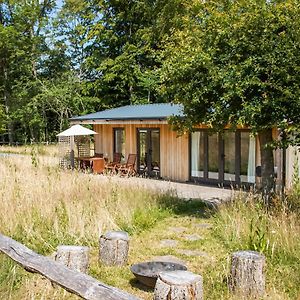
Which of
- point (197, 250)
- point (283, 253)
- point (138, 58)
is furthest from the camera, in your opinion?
point (138, 58)

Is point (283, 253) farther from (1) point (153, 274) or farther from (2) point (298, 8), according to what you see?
(2) point (298, 8)

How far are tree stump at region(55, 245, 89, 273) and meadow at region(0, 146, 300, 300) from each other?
1.16 ft

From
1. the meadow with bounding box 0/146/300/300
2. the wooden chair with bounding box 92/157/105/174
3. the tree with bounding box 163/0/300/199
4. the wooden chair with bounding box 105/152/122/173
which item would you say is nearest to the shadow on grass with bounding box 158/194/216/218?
the meadow with bounding box 0/146/300/300

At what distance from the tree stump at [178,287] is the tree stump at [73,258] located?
60.8 inches

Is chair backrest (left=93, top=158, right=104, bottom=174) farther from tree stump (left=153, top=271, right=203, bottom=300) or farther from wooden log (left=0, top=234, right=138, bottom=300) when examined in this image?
tree stump (left=153, top=271, right=203, bottom=300)

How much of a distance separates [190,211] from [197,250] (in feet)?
10.2

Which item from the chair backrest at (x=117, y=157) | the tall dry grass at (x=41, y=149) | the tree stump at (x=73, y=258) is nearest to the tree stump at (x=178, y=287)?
the tree stump at (x=73, y=258)

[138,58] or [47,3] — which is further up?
[47,3]

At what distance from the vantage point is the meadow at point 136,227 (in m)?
4.98

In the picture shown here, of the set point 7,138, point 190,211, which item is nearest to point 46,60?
point 7,138

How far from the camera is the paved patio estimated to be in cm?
1060

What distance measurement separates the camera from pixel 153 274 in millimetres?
5141

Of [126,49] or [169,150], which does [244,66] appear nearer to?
[169,150]

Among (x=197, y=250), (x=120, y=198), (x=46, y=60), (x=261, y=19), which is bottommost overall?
(x=197, y=250)
